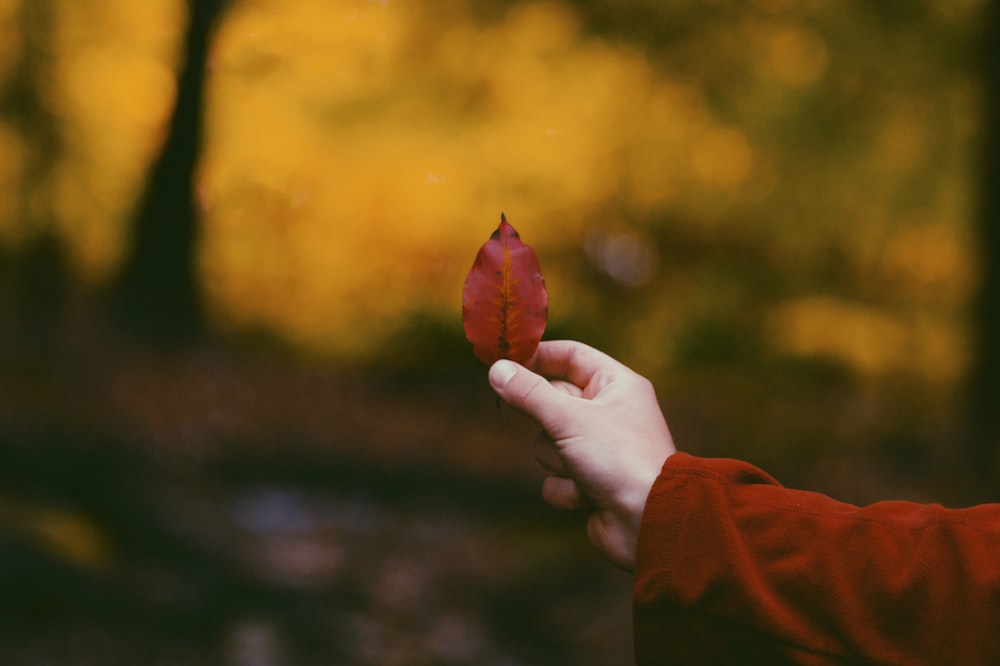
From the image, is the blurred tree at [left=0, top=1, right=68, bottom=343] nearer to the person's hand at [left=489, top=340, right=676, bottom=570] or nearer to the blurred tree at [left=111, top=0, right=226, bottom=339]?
the blurred tree at [left=111, top=0, right=226, bottom=339]

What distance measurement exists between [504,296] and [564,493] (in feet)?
1.04

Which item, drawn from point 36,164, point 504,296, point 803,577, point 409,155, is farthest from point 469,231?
point 803,577

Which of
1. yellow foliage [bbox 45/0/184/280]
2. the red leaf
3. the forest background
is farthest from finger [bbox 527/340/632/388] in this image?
yellow foliage [bbox 45/0/184/280]

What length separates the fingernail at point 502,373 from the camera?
3.18 ft

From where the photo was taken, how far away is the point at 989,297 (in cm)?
386

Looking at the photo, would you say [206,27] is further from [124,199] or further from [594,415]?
[594,415]

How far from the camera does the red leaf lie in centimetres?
96

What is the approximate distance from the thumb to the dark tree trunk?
367cm

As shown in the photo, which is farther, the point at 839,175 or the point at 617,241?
the point at 617,241

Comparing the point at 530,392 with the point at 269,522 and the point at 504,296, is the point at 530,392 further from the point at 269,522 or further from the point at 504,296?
the point at 269,522

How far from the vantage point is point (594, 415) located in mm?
966

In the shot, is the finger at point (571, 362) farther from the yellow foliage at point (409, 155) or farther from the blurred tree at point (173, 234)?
the blurred tree at point (173, 234)

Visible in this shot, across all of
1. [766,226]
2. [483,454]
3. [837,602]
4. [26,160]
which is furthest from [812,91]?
[26,160]

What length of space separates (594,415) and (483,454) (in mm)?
3102
